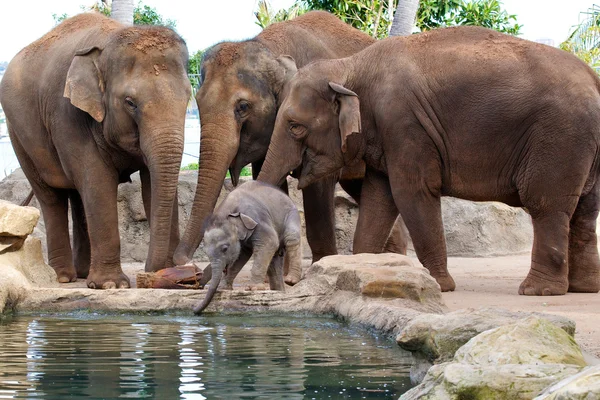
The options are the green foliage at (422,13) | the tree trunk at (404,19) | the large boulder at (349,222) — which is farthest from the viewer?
the green foliage at (422,13)

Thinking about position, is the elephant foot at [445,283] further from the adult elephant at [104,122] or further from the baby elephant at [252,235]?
the adult elephant at [104,122]

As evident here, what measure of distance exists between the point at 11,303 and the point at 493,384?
5059mm

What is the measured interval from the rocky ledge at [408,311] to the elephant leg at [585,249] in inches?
75.1

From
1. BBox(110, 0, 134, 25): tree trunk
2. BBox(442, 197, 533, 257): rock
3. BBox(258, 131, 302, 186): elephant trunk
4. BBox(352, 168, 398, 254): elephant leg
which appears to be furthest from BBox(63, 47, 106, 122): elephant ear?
BBox(110, 0, 134, 25): tree trunk

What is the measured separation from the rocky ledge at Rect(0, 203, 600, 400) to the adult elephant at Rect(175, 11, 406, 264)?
1.48m

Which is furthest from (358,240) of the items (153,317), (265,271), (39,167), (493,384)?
(493,384)

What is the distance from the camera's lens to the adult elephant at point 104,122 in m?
9.88

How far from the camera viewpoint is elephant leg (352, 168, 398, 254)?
33.3ft

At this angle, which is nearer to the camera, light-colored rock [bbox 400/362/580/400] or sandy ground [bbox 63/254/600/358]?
light-colored rock [bbox 400/362/580/400]

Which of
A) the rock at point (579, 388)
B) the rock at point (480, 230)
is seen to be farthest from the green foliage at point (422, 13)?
the rock at point (579, 388)

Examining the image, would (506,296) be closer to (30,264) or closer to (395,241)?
(395,241)

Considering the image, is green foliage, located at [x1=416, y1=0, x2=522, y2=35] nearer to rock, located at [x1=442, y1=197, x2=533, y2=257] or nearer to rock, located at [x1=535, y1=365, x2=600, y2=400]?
rock, located at [x1=442, y1=197, x2=533, y2=257]

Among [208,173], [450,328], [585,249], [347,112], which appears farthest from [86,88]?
[450,328]

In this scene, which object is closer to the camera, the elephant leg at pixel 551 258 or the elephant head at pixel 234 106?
the elephant leg at pixel 551 258
